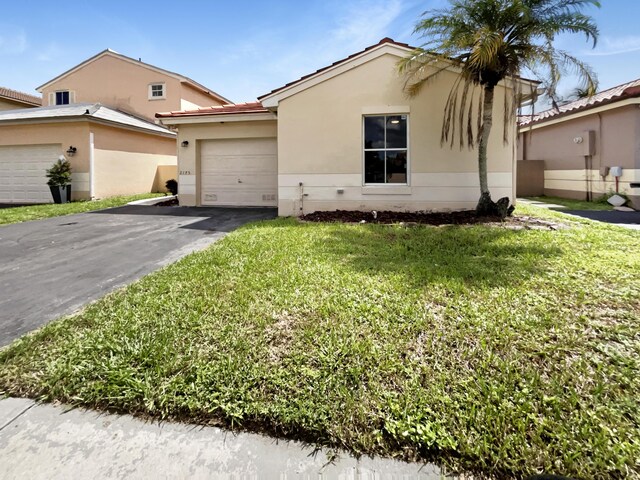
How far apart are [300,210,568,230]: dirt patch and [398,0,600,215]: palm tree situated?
51 cm

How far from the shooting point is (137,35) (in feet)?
47.2

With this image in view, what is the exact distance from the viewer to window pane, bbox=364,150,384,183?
33.3 feet

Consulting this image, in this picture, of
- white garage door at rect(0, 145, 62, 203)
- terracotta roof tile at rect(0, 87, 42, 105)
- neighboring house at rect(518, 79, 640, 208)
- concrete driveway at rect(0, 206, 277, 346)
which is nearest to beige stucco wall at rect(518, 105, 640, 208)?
neighboring house at rect(518, 79, 640, 208)

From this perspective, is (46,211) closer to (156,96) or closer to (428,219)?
(428,219)

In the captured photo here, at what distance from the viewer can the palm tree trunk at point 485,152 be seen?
29.1 ft

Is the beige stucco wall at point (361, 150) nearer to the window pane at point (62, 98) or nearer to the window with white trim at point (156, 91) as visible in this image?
the window with white trim at point (156, 91)

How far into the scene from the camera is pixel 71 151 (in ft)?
49.2

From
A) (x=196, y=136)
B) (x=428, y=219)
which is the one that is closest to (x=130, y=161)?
(x=196, y=136)

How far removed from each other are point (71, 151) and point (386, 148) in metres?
12.8

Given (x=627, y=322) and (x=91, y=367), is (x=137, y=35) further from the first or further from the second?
(x=627, y=322)

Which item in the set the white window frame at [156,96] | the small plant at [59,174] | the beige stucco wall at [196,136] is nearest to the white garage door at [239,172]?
the beige stucco wall at [196,136]

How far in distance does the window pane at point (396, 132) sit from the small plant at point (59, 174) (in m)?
12.5

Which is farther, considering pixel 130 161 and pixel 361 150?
pixel 130 161

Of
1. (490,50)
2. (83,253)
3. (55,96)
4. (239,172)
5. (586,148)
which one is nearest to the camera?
(83,253)
